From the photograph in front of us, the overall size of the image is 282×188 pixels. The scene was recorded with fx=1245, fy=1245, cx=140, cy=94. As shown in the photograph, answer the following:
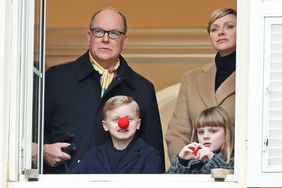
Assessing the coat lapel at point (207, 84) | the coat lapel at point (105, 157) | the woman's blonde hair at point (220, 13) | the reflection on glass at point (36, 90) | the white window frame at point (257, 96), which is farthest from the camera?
the woman's blonde hair at point (220, 13)

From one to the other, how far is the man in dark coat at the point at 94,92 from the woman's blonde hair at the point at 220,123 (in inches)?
13.8

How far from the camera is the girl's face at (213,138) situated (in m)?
7.02

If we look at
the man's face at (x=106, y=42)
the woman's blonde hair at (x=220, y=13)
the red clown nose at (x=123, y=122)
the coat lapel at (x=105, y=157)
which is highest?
the woman's blonde hair at (x=220, y=13)

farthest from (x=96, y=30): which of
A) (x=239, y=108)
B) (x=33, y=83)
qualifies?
(x=239, y=108)

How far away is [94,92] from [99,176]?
1119 mm

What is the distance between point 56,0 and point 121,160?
157 cm

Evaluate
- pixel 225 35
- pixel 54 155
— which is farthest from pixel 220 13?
pixel 54 155

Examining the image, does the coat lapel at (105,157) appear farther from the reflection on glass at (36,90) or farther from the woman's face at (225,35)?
the woman's face at (225,35)

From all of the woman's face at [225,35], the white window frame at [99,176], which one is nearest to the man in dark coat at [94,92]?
the woman's face at [225,35]

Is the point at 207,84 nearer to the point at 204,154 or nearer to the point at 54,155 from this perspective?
the point at 204,154

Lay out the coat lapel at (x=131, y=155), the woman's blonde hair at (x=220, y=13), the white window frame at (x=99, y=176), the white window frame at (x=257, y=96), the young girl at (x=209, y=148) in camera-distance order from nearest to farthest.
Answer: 1. the white window frame at (x=257, y=96)
2. the white window frame at (x=99, y=176)
3. the young girl at (x=209, y=148)
4. the coat lapel at (x=131, y=155)
5. the woman's blonde hair at (x=220, y=13)

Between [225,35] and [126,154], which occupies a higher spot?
[225,35]

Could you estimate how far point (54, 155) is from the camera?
288 inches

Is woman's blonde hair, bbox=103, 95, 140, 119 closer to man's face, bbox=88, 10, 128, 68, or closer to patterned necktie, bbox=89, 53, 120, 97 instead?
patterned necktie, bbox=89, 53, 120, 97
